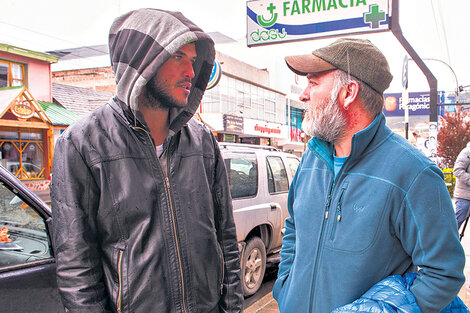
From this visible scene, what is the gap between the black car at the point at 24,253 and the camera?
1.93 meters

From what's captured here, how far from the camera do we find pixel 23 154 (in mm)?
19188

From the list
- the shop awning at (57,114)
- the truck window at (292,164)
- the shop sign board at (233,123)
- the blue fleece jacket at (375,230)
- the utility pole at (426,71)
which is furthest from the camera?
the shop sign board at (233,123)

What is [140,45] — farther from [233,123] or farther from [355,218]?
[233,123]

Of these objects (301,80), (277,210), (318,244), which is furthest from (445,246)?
(301,80)

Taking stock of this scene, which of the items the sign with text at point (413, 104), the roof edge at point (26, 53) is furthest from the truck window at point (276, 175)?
the sign with text at point (413, 104)

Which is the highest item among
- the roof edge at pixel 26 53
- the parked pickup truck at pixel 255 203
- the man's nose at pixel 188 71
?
the roof edge at pixel 26 53

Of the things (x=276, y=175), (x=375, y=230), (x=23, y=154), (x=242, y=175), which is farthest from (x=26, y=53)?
(x=375, y=230)

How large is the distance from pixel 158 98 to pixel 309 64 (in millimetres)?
750

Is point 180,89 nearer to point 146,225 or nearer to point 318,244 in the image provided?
point 146,225

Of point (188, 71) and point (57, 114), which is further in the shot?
point (57, 114)

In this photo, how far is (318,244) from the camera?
5.65ft

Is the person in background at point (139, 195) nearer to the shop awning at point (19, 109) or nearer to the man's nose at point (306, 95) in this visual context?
the man's nose at point (306, 95)

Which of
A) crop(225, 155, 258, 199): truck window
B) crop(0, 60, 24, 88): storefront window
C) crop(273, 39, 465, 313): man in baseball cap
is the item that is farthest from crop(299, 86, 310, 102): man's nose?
crop(0, 60, 24, 88): storefront window

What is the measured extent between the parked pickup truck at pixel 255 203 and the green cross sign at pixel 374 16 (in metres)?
3.27
